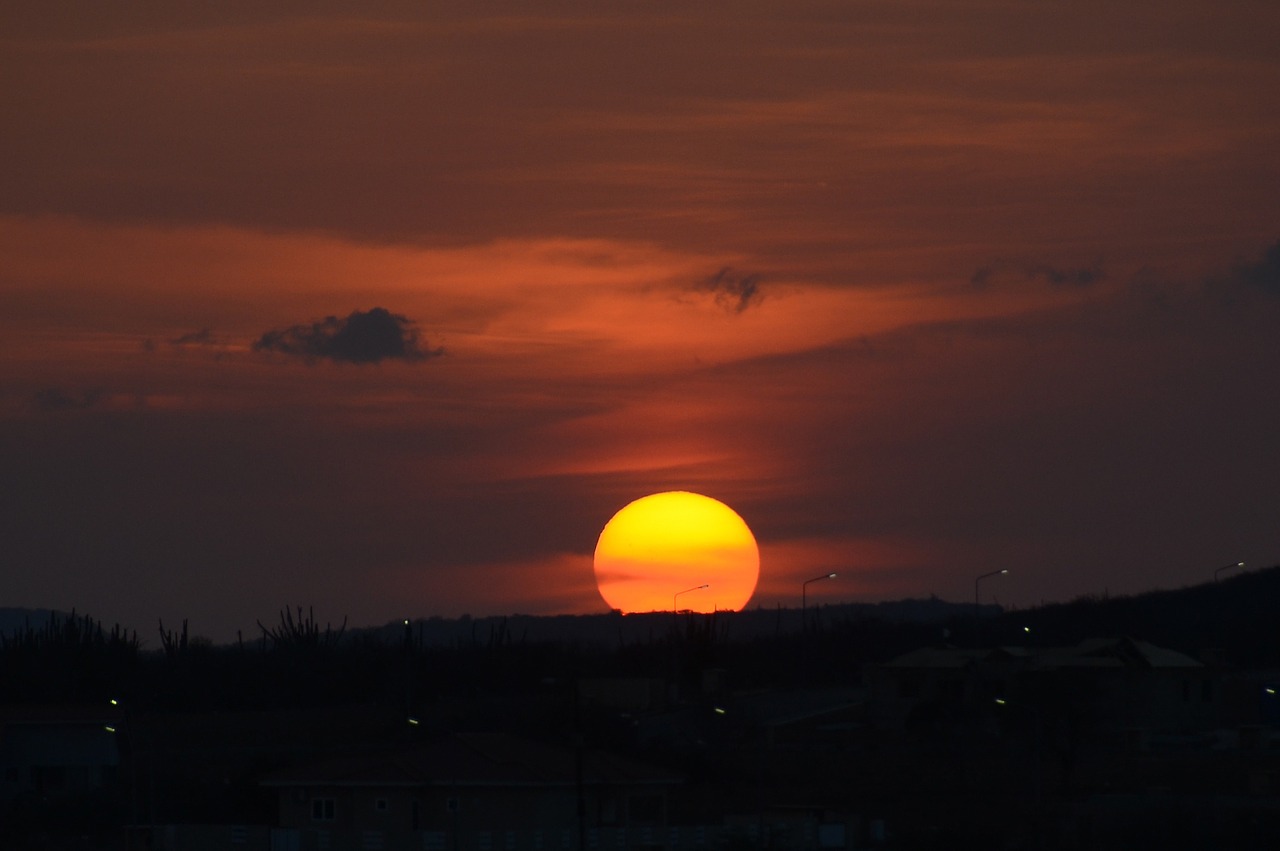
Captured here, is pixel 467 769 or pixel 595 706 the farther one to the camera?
pixel 595 706

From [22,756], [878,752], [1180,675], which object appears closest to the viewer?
[22,756]

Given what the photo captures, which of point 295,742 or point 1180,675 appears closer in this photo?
point 295,742

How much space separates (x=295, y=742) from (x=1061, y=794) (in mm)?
34814

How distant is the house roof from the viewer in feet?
172

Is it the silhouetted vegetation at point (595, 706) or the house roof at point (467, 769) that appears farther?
the silhouetted vegetation at point (595, 706)

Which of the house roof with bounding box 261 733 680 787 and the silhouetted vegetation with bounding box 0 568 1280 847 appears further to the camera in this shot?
the silhouetted vegetation with bounding box 0 568 1280 847

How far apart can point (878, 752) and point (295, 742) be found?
81.1ft

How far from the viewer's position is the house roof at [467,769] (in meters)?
52.5

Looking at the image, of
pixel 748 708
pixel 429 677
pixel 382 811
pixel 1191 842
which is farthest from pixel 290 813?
pixel 429 677

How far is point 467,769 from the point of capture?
52906mm

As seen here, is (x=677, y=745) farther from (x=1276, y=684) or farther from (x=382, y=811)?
(x=1276, y=684)

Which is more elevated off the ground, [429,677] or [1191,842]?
[429,677]

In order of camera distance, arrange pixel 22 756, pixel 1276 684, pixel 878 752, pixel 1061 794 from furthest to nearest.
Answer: pixel 1276 684, pixel 878 752, pixel 22 756, pixel 1061 794

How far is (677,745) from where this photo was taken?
78.6 m
